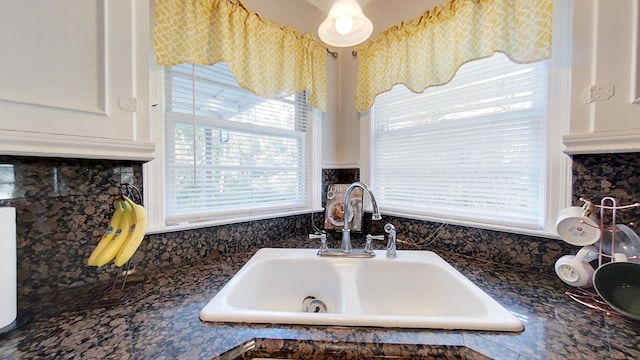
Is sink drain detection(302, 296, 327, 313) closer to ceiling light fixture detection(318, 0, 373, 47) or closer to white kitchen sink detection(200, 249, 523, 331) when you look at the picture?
white kitchen sink detection(200, 249, 523, 331)

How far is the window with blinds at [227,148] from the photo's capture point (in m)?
1.08

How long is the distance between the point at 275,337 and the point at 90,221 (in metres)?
0.80

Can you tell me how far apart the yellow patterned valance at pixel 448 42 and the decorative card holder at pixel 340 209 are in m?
0.56

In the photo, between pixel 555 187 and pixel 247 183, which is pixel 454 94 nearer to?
pixel 555 187

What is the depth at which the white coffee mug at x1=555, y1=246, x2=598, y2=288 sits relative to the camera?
2.42ft

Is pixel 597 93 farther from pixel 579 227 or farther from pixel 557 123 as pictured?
pixel 579 227

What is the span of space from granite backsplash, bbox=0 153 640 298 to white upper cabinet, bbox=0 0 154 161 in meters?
0.26

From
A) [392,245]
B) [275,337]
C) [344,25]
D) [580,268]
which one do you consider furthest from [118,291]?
[580,268]

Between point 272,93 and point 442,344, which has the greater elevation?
point 272,93

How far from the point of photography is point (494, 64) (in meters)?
1.09

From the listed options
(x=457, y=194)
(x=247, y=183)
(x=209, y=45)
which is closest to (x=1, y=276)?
(x=247, y=183)

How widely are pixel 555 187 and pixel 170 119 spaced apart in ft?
5.39

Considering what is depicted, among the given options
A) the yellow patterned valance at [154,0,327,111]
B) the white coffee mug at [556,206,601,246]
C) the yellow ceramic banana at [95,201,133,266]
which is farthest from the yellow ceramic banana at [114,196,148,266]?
the white coffee mug at [556,206,601,246]

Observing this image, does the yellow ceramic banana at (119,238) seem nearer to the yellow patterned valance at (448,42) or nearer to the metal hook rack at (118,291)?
the metal hook rack at (118,291)
